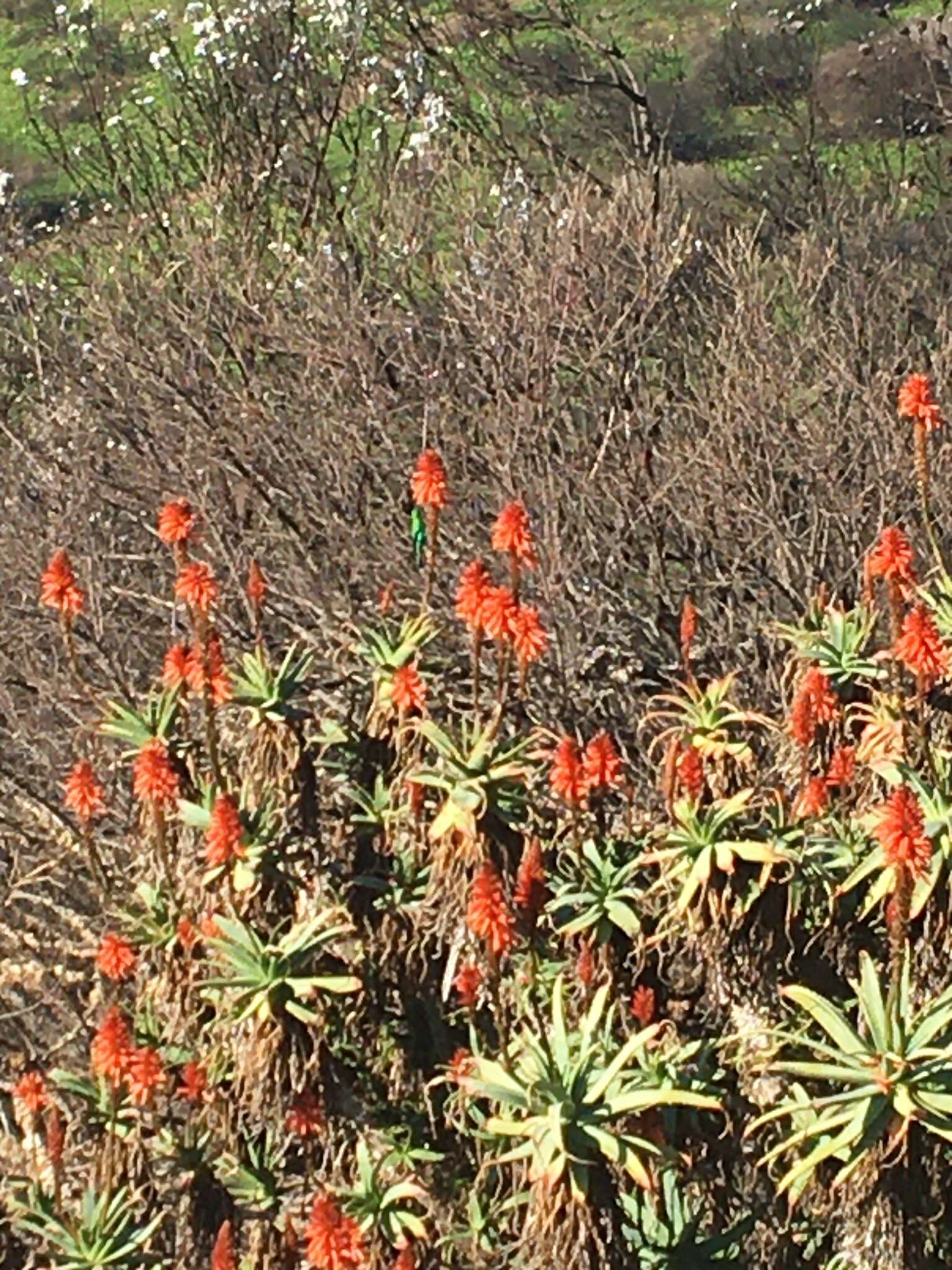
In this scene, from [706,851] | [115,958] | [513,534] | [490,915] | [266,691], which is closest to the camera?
[490,915]

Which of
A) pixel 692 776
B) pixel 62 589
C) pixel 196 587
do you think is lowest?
pixel 692 776

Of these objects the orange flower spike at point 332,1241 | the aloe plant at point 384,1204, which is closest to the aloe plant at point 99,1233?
the aloe plant at point 384,1204

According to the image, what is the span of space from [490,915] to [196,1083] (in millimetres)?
864

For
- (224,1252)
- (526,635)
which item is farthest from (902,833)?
(224,1252)

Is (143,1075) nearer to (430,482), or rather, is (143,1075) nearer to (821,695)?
(430,482)

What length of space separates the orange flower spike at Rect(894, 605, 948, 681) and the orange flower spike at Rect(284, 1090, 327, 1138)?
1.34 meters

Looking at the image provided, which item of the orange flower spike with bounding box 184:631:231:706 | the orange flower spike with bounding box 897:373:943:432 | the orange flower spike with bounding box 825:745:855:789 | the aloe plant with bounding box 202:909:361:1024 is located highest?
the orange flower spike with bounding box 897:373:943:432

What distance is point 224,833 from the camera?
3.44m

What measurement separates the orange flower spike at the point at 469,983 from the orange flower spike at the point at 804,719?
0.75 metres

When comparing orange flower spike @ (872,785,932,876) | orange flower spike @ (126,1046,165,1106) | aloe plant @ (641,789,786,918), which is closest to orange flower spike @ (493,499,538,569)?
aloe plant @ (641,789,786,918)

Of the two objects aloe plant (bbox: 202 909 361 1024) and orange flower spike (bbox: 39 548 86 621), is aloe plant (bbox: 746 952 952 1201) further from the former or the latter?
orange flower spike (bbox: 39 548 86 621)

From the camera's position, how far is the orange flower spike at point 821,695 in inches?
138

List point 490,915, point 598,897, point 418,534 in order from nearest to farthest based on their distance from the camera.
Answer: point 490,915
point 598,897
point 418,534

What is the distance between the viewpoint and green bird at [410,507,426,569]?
6523 mm
